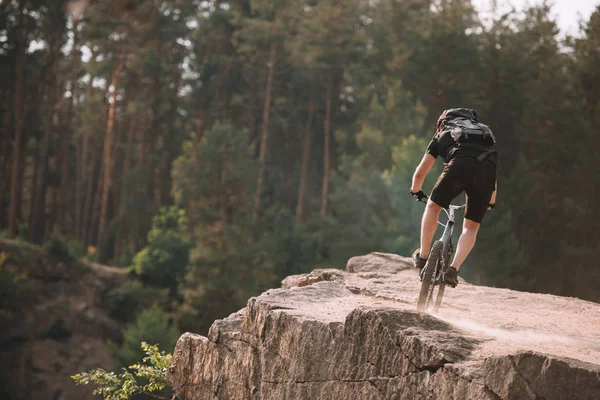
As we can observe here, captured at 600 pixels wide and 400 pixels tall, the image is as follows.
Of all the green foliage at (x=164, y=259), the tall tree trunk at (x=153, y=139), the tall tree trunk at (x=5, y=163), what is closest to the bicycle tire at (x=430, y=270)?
the green foliage at (x=164, y=259)

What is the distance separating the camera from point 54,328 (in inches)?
1117

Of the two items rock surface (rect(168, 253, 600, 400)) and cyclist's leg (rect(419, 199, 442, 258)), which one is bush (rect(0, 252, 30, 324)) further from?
cyclist's leg (rect(419, 199, 442, 258))

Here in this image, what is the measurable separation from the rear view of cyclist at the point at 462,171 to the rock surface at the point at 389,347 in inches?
28.2

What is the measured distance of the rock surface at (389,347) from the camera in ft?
14.9

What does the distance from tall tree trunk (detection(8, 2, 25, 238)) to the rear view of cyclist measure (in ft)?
95.3

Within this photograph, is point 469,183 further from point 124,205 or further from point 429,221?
point 124,205

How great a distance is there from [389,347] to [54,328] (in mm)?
25169

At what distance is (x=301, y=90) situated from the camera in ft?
138

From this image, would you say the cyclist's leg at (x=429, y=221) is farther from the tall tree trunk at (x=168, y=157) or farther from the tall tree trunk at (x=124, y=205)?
the tall tree trunk at (x=168, y=157)

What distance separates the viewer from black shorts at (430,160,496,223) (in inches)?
238

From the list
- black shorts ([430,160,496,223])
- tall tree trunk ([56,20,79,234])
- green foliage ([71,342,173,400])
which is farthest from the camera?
tall tree trunk ([56,20,79,234])

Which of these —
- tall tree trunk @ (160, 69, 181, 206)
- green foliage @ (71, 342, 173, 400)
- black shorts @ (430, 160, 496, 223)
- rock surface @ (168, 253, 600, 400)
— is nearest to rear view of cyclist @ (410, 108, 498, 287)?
black shorts @ (430, 160, 496, 223)

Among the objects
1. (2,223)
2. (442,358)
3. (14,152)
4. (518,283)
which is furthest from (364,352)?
(2,223)

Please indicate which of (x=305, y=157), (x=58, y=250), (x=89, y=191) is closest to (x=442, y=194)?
(x=58, y=250)
